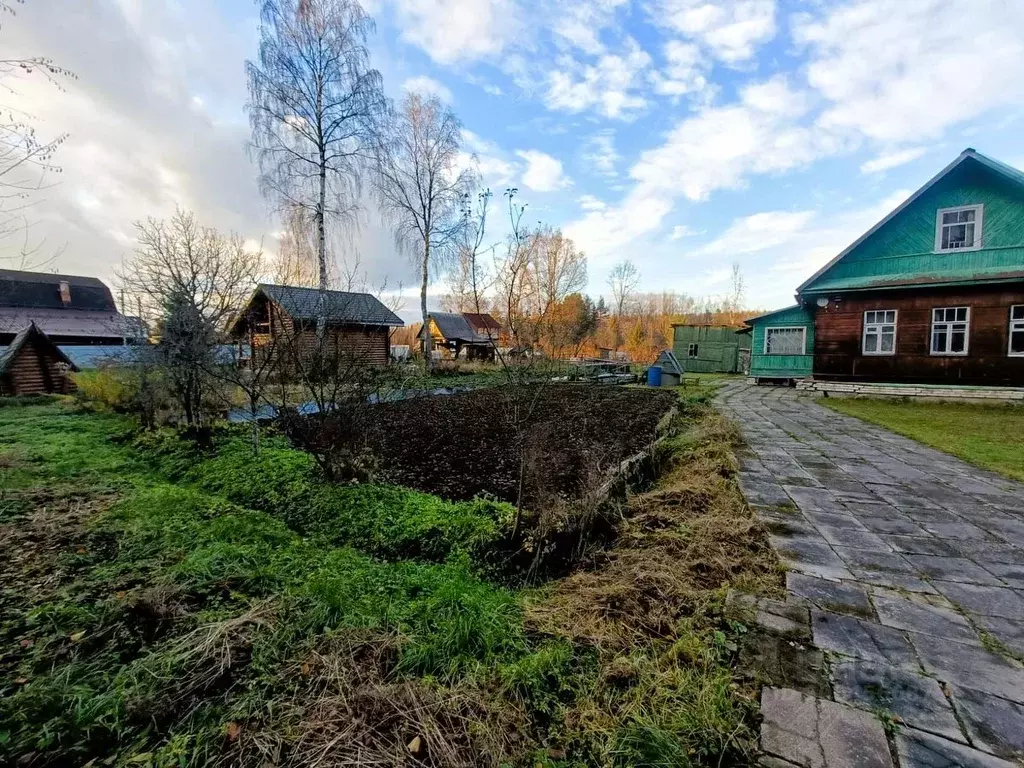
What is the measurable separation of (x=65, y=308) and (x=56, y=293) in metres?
2.83

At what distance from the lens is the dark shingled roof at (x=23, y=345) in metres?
12.2

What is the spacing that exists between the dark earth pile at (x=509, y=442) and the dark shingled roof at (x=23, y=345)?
11.9 meters

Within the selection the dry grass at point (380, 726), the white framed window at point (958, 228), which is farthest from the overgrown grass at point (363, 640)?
the white framed window at point (958, 228)

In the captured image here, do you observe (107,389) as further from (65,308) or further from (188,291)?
(65,308)

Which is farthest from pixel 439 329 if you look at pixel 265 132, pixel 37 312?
pixel 37 312

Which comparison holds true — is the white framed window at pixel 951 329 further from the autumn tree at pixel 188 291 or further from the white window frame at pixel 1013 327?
the autumn tree at pixel 188 291

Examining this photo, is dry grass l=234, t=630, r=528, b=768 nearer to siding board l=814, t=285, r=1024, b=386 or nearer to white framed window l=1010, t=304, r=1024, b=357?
siding board l=814, t=285, r=1024, b=386

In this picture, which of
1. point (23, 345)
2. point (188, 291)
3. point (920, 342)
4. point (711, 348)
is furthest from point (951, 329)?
point (23, 345)

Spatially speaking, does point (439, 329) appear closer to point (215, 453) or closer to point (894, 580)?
point (215, 453)

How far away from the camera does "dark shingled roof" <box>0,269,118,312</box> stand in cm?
2619

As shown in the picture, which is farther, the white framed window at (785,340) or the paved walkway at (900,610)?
the white framed window at (785,340)

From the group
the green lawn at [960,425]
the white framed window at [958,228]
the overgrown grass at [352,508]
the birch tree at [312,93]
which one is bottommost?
the overgrown grass at [352,508]

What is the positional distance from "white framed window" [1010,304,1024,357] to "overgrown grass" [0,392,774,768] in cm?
1244

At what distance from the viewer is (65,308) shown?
26500 millimetres
